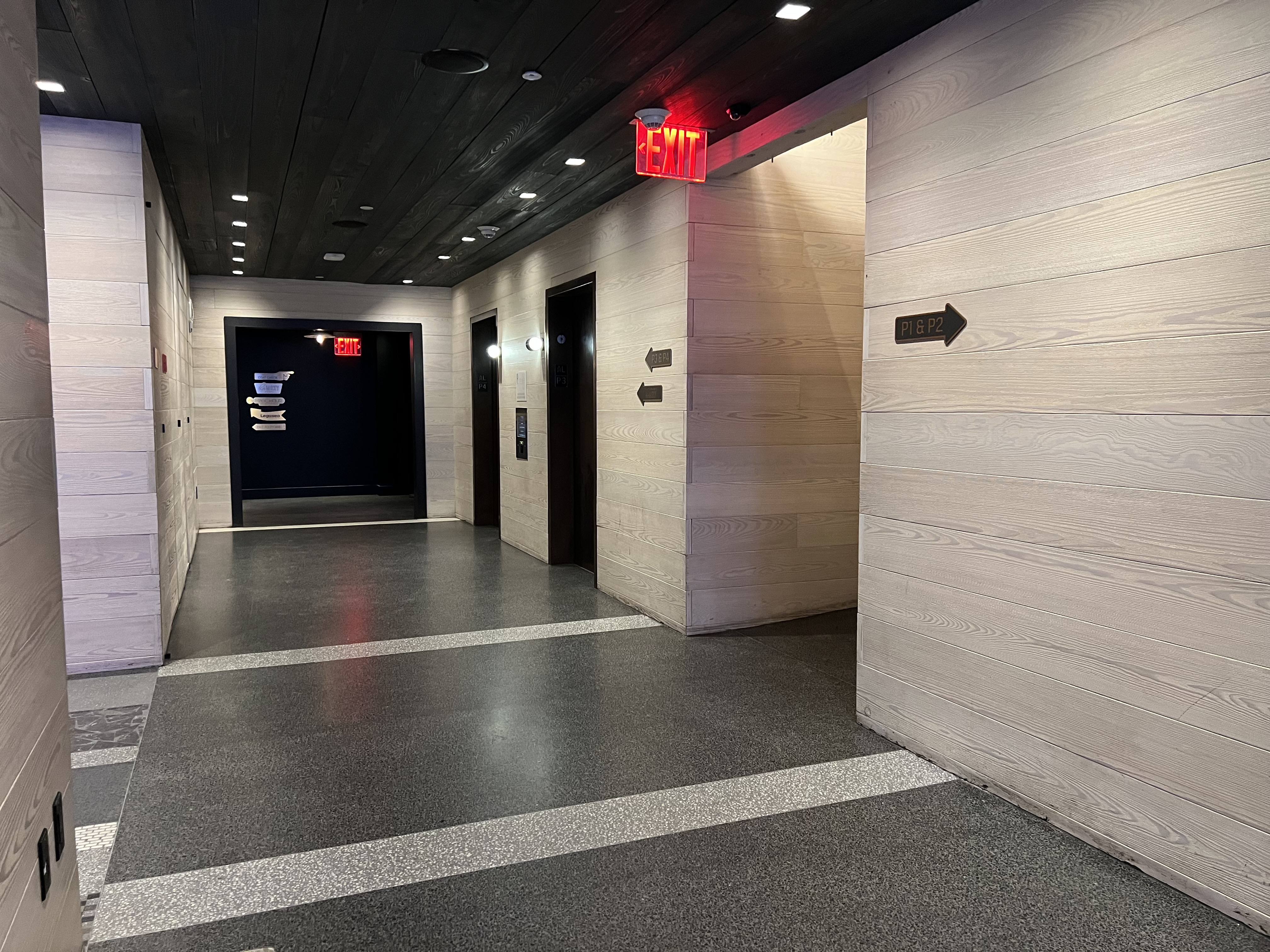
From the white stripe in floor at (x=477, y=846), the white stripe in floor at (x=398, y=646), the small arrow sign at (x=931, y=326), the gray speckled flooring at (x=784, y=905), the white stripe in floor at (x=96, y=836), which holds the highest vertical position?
the small arrow sign at (x=931, y=326)

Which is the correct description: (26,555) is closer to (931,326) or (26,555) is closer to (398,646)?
(931,326)

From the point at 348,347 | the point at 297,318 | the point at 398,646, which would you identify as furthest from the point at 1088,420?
the point at 348,347

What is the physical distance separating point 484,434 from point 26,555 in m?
8.42

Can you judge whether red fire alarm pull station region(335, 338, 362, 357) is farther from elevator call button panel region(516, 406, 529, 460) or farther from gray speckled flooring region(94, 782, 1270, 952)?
gray speckled flooring region(94, 782, 1270, 952)

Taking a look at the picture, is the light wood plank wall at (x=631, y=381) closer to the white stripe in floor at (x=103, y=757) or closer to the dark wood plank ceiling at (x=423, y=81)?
the dark wood plank ceiling at (x=423, y=81)

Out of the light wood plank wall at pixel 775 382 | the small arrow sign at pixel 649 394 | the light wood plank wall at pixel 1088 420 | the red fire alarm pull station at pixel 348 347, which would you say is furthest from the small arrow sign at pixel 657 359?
the red fire alarm pull station at pixel 348 347

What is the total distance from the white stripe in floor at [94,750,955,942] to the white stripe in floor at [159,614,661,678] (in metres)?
2.12

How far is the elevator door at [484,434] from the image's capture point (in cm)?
984

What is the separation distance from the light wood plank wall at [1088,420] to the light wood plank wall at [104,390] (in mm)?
3643

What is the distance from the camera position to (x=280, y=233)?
7.21 meters

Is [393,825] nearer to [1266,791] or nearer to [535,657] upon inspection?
[535,657]

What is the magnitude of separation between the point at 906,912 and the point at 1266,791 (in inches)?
37.7

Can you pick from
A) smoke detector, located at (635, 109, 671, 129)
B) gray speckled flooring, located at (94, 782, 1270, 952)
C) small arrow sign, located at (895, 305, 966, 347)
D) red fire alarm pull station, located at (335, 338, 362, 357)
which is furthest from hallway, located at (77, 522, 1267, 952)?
red fire alarm pull station, located at (335, 338, 362, 357)

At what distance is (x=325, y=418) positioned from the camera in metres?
13.4
